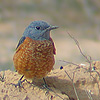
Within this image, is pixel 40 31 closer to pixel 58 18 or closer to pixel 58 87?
pixel 58 87

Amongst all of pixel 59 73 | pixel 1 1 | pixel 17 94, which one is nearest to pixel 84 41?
pixel 1 1

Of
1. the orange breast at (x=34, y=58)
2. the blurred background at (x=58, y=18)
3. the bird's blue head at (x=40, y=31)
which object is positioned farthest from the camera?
the blurred background at (x=58, y=18)

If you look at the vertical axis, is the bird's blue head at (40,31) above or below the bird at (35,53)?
above

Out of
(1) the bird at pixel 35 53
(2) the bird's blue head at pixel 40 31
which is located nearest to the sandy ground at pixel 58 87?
(1) the bird at pixel 35 53

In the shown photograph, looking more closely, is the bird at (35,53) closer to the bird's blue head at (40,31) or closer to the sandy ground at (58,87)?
the bird's blue head at (40,31)

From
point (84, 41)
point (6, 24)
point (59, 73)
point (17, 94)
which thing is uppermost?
point (6, 24)

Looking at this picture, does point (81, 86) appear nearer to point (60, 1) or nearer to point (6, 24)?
point (6, 24)
